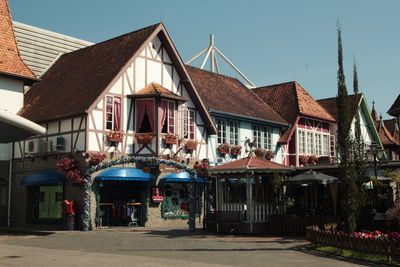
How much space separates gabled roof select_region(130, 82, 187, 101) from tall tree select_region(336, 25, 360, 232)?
Result: 40.4 ft

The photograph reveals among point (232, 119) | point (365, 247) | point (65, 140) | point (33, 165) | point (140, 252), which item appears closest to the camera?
point (365, 247)

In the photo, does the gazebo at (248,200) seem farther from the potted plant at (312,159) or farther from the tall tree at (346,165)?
the potted plant at (312,159)

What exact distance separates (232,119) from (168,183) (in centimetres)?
731

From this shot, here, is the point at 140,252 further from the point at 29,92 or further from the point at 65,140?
the point at 29,92

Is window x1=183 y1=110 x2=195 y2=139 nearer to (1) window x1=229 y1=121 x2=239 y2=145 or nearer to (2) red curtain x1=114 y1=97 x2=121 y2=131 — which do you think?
(1) window x1=229 y1=121 x2=239 y2=145

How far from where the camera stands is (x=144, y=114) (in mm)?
26828

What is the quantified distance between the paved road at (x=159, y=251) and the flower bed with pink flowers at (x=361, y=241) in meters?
0.64

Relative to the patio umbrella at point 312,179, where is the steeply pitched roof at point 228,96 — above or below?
above

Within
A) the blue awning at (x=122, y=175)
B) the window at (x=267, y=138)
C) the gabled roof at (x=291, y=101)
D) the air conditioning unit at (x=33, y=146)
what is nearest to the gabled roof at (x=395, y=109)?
the gabled roof at (x=291, y=101)

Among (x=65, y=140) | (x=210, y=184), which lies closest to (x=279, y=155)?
(x=210, y=184)

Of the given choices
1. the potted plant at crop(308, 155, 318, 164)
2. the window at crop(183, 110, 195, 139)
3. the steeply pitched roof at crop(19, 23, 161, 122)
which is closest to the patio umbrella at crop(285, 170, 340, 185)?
the window at crop(183, 110, 195, 139)

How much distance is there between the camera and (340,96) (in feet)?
51.5

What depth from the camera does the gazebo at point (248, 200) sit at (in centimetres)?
2145

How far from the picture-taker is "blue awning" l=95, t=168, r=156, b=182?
24.5 metres
